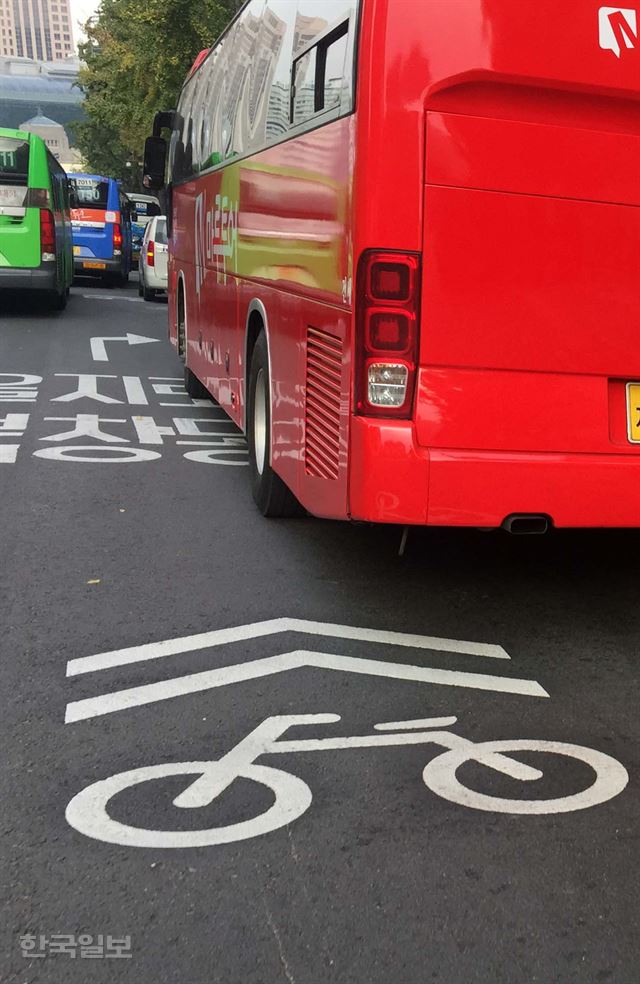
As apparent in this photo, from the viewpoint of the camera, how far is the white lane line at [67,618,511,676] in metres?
4.53

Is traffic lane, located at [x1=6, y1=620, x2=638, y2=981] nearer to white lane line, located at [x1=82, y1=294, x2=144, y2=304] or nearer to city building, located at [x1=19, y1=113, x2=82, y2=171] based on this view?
white lane line, located at [x1=82, y1=294, x2=144, y2=304]

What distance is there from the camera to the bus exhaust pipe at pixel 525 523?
15.1 ft

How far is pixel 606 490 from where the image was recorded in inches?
184

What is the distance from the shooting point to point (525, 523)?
4.66 metres

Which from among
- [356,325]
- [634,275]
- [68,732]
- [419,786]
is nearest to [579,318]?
[634,275]

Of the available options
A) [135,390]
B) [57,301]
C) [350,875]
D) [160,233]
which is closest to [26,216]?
[57,301]

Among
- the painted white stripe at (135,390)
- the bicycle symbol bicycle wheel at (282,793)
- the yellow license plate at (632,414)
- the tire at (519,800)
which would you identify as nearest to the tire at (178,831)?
the bicycle symbol bicycle wheel at (282,793)

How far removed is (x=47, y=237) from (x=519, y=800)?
55.4 feet

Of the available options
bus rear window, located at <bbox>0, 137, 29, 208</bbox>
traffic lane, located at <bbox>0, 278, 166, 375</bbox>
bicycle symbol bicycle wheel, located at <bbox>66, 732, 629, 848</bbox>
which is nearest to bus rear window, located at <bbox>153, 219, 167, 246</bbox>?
traffic lane, located at <bbox>0, 278, 166, 375</bbox>

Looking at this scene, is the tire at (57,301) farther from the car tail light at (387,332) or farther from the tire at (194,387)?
the car tail light at (387,332)

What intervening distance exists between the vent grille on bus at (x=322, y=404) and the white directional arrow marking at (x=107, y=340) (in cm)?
994

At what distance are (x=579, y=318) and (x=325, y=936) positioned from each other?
2.68 meters

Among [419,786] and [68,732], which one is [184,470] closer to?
[68,732]

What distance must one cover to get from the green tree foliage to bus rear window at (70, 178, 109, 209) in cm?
247
